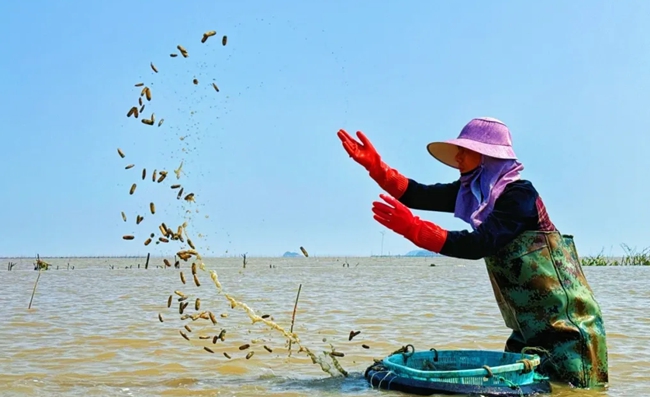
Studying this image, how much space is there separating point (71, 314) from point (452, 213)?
26.3 ft

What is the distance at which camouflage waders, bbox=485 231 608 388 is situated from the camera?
4.33m

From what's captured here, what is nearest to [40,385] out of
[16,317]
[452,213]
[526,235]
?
[452,213]

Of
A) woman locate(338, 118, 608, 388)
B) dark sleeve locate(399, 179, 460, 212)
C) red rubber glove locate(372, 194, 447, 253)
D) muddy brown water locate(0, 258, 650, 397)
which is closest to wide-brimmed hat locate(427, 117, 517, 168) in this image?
woman locate(338, 118, 608, 388)

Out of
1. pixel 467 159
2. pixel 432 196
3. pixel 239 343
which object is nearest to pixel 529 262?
pixel 467 159

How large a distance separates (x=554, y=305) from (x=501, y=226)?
0.62 m

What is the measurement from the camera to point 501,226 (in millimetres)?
4148

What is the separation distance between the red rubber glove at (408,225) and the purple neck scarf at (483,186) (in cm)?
35

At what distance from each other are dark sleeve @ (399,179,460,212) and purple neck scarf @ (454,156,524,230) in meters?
0.29

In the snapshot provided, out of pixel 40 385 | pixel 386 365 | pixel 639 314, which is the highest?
pixel 639 314

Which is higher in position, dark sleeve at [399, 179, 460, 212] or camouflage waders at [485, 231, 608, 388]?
dark sleeve at [399, 179, 460, 212]

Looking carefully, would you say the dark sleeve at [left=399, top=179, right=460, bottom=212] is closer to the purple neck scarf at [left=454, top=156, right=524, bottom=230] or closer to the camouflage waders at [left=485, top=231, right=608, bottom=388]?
the purple neck scarf at [left=454, top=156, right=524, bottom=230]

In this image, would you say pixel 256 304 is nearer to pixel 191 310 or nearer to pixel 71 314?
pixel 191 310

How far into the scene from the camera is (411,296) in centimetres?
1452

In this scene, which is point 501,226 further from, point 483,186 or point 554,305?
point 554,305
